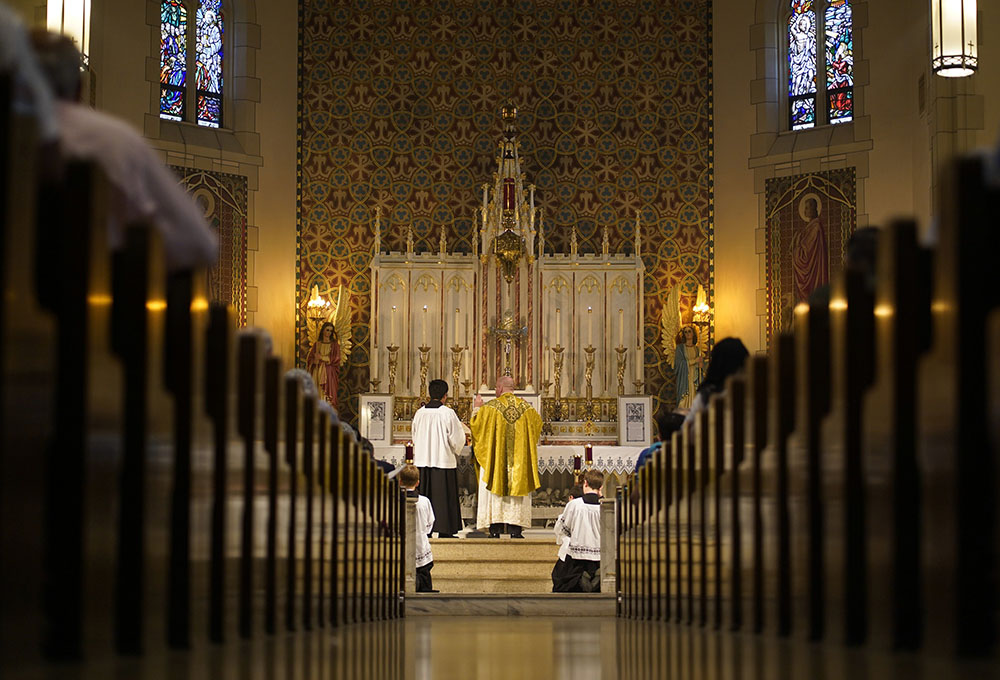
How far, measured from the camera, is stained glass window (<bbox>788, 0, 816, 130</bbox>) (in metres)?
15.9

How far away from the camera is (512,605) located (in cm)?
868

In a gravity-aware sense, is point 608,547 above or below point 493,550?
above

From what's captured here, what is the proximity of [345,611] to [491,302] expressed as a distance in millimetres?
9939

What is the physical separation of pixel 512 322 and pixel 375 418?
1.91 metres

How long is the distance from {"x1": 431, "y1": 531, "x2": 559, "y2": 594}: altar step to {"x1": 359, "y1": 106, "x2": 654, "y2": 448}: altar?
3371mm

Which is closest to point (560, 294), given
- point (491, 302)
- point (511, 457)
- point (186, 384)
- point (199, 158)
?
point (491, 302)

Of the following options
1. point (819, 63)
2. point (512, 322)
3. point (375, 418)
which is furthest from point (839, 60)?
point (375, 418)

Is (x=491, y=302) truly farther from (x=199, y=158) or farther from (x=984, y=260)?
(x=984, y=260)

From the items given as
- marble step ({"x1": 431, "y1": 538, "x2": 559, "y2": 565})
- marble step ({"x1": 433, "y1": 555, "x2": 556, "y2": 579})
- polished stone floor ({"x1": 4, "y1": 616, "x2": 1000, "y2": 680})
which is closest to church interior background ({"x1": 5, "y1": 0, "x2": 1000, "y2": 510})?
marble step ({"x1": 431, "y1": 538, "x2": 559, "y2": 565})

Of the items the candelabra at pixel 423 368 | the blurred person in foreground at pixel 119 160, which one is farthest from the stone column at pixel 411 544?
the blurred person in foreground at pixel 119 160

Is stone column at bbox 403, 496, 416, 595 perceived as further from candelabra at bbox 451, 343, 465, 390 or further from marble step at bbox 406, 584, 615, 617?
candelabra at bbox 451, 343, 465, 390

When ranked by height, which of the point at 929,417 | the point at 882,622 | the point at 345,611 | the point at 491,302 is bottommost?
the point at 345,611

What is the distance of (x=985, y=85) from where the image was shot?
13.0 m

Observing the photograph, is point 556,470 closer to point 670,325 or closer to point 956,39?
point 670,325
